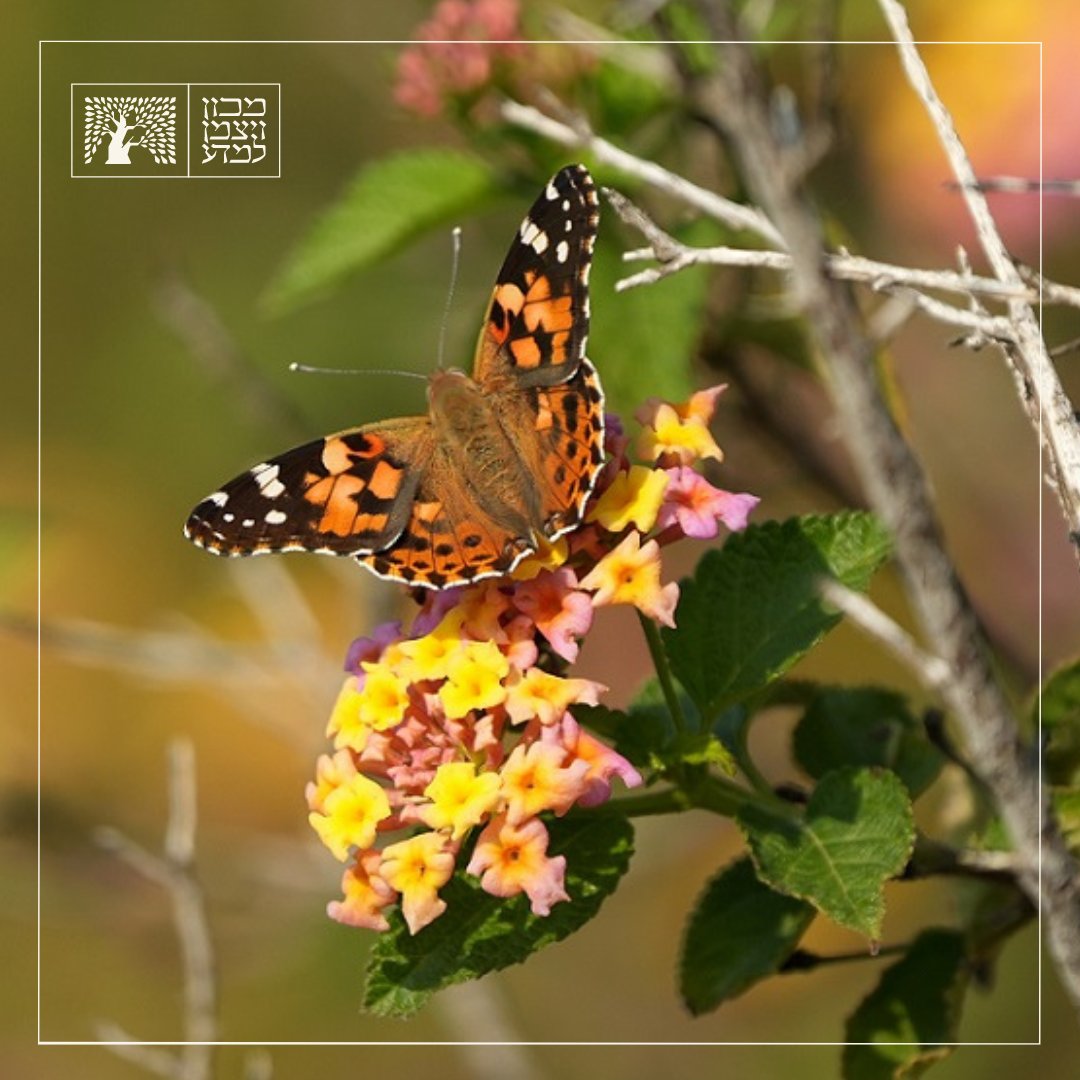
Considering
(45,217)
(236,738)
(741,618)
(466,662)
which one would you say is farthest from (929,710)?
(236,738)

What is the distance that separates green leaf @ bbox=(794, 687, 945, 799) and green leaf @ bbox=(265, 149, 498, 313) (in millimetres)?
736

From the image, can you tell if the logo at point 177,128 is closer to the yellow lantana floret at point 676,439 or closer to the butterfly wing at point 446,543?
the butterfly wing at point 446,543

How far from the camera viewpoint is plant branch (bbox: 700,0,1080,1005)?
0.61 metres

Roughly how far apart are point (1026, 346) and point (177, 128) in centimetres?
134

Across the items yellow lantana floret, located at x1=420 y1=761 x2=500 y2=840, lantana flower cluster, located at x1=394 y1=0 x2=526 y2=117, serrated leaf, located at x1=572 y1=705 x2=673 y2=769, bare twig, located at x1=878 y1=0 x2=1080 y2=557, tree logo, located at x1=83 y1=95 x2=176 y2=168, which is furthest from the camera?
tree logo, located at x1=83 y1=95 x2=176 y2=168

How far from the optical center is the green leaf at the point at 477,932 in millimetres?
1144

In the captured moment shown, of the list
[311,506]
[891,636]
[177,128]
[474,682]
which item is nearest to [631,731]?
[474,682]

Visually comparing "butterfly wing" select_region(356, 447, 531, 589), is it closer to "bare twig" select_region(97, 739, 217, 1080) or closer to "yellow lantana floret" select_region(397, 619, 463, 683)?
"yellow lantana floret" select_region(397, 619, 463, 683)

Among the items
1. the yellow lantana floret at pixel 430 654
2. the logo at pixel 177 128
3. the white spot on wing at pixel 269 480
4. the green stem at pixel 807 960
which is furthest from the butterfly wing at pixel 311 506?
the logo at pixel 177 128

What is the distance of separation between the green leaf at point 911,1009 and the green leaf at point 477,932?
318 millimetres

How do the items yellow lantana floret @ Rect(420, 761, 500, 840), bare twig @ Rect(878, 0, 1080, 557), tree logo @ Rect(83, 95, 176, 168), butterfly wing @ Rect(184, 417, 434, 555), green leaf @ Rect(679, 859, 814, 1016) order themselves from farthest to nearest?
tree logo @ Rect(83, 95, 176, 168)
butterfly wing @ Rect(184, 417, 434, 555)
green leaf @ Rect(679, 859, 814, 1016)
yellow lantana floret @ Rect(420, 761, 500, 840)
bare twig @ Rect(878, 0, 1080, 557)

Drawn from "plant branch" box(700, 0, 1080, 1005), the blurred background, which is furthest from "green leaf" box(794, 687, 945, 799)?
"plant branch" box(700, 0, 1080, 1005)

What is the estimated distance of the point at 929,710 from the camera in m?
1.29

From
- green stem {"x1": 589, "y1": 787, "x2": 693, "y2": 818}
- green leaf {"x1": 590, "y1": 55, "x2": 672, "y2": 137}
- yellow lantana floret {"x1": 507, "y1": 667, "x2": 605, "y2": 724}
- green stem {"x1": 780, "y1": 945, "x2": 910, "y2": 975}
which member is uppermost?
green leaf {"x1": 590, "y1": 55, "x2": 672, "y2": 137}
